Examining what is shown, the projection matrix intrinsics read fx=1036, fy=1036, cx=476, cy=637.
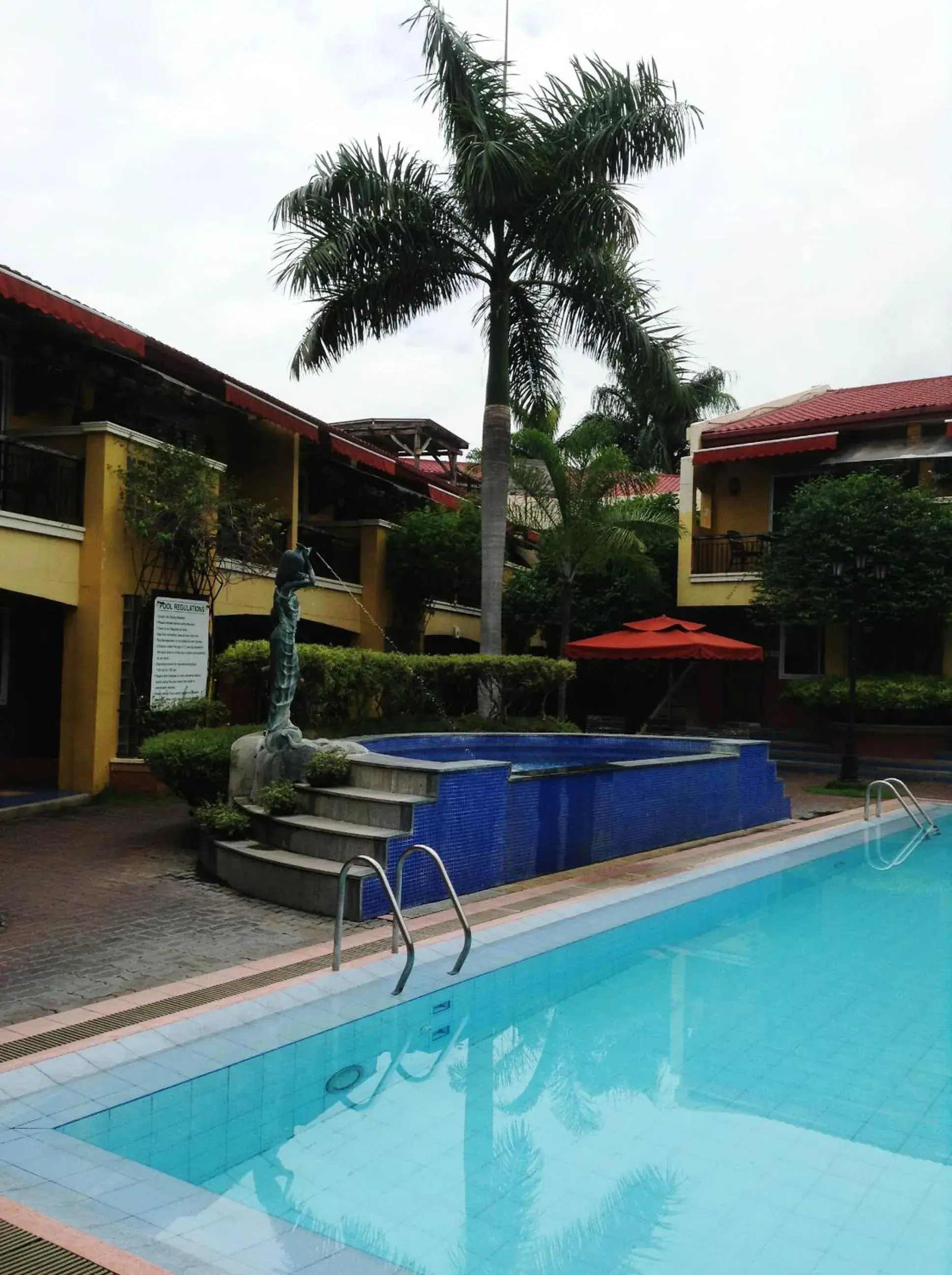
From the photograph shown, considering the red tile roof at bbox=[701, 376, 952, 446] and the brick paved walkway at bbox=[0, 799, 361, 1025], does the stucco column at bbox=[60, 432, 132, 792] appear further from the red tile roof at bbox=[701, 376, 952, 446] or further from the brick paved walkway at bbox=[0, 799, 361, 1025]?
the red tile roof at bbox=[701, 376, 952, 446]

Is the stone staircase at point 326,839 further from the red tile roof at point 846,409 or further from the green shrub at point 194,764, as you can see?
the red tile roof at point 846,409

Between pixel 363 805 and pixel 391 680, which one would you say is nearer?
pixel 363 805

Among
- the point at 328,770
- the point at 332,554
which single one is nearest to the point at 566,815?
the point at 328,770

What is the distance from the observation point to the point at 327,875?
25.0 feet

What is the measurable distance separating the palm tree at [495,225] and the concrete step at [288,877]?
323 inches

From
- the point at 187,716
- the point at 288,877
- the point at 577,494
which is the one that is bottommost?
the point at 288,877

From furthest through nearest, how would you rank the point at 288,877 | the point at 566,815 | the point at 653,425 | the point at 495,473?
the point at 653,425 → the point at 495,473 → the point at 566,815 → the point at 288,877

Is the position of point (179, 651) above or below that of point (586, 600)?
below

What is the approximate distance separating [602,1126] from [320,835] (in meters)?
3.81

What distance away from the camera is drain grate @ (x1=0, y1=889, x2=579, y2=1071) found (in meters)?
4.92

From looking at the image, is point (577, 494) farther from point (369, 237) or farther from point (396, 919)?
point (396, 919)

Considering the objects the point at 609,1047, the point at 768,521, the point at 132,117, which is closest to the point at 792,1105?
the point at 609,1047

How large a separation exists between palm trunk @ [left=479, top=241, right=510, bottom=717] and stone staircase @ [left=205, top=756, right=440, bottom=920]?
757cm

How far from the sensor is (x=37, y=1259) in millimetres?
3055
